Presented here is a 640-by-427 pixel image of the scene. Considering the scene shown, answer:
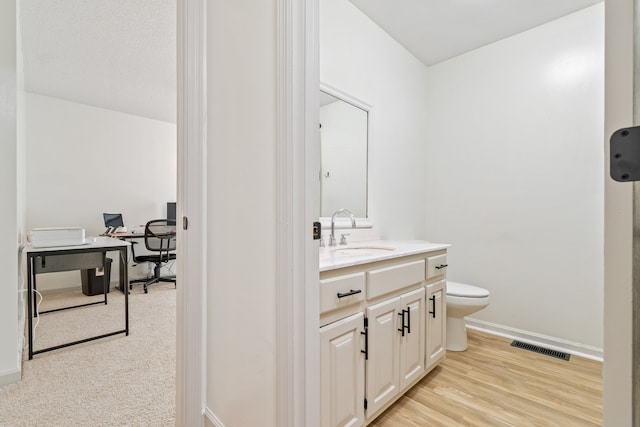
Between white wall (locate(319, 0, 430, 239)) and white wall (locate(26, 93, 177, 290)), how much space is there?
147 inches

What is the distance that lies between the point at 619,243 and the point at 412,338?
53.6 inches

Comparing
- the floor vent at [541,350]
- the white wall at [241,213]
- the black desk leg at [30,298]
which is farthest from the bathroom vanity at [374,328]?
the black desk leg at [30,298]

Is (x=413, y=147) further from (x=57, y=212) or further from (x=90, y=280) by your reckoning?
(x=57, y=212)

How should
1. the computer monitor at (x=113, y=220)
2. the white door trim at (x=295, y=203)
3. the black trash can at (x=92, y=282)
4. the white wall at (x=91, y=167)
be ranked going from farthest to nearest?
the computer monitor at (x=113, y=220)
the white wall at (x=91, y=167)
the black trash can at (x=92, y=282)
the white door trim at (x=295, y=203)

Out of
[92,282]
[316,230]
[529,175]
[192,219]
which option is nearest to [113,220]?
[92,282]

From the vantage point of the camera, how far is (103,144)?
413 centimetres

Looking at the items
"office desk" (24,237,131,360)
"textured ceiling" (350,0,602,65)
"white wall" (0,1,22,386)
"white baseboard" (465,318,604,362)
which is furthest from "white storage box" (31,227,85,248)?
"white baseboard" (465,318,604,362)

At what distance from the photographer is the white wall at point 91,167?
365cm

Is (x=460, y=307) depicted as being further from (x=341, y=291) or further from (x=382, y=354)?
(x=341, y=291)

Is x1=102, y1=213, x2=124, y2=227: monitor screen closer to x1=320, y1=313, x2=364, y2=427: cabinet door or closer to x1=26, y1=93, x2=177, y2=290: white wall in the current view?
x1=26, y1=93, x2=177, y2=290: white wall

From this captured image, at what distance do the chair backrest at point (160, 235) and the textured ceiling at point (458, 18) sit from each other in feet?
11.1

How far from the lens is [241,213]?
1.10 meters

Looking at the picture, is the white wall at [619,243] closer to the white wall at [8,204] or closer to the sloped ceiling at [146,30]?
the sloped ceiling at [146,30]

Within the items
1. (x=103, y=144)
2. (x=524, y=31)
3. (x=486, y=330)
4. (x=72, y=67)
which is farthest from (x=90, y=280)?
(x=524, y=31)
